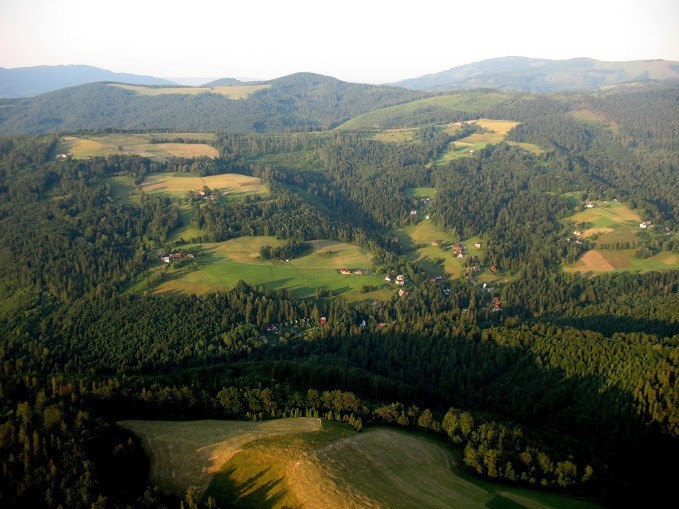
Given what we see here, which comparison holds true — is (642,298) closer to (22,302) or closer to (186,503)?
(186,503)

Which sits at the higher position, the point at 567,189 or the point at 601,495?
the point at 567,189

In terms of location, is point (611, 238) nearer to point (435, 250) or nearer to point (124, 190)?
point (435, 250)

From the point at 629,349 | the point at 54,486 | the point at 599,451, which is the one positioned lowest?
the point at 599,451

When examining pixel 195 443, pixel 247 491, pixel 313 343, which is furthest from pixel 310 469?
pixel 313 343

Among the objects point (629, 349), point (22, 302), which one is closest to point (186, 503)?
point (629, 349)

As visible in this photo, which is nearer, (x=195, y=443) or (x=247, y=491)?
(x=247, y=491)

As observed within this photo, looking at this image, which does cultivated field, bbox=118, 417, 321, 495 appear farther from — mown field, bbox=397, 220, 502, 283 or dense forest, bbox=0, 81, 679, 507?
mown field, bbox=397, 220, 502, 283
